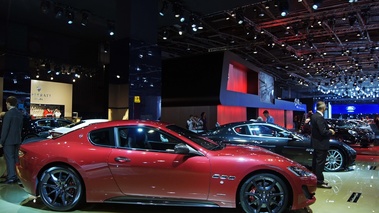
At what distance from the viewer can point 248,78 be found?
65.2ft

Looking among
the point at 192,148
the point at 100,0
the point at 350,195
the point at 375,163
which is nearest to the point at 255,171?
the point at 192,148

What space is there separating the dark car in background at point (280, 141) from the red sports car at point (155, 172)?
115 inches

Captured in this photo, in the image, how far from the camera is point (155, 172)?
13.8 feet

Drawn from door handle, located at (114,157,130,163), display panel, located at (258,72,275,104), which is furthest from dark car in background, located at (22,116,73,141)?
display panel, located at (258,72,275,104)

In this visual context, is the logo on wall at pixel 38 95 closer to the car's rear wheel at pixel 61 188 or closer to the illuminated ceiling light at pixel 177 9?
the illuminated ceiling light at pixel 177 9

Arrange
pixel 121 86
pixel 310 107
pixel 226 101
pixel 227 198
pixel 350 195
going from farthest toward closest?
pixel 310 107 < pixel 226 101 < pixel 121 86 < pixel 350 195 < pixel 227 198

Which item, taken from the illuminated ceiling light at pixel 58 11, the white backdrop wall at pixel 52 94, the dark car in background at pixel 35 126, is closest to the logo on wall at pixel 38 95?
the white backdrop wall at pixel 52 94

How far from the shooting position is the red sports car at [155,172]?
4102 mm

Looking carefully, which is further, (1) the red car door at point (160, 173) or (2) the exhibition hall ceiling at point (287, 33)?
(2) the exhibition hall ceiling at point (287, 33)

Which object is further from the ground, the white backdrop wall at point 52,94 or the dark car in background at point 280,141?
the white backdrop wall at point 52,94

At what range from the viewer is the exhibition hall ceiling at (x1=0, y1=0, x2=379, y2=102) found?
35.8ft

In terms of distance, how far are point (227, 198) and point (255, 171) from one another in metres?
0.49

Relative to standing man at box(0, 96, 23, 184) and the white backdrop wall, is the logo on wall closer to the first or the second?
the white backdrop wall

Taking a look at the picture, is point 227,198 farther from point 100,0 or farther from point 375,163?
point 100,0
